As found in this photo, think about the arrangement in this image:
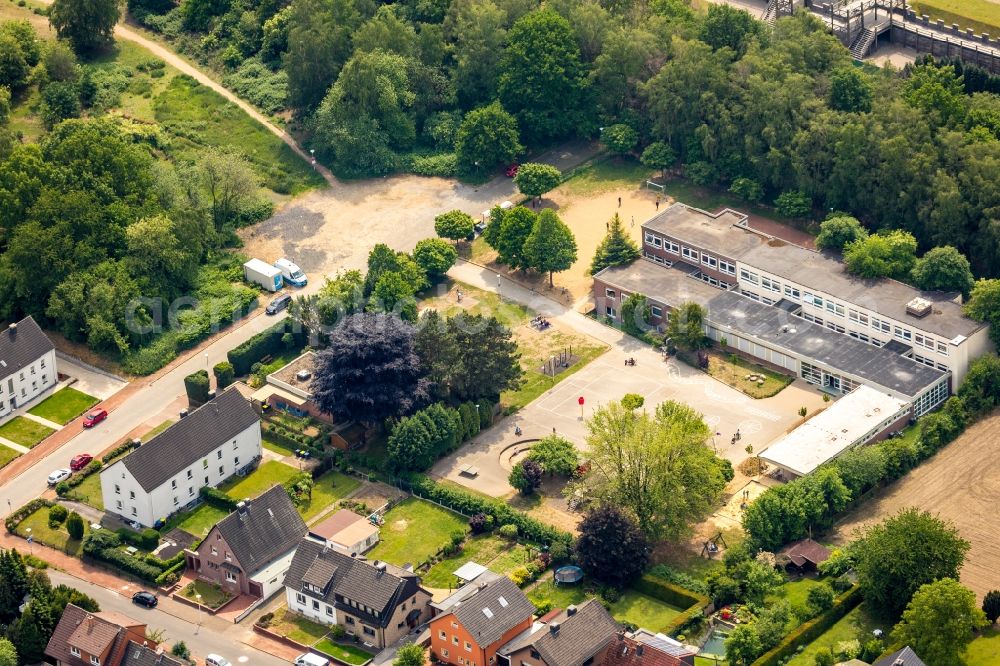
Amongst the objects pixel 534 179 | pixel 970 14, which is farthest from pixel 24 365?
pixel 970 14

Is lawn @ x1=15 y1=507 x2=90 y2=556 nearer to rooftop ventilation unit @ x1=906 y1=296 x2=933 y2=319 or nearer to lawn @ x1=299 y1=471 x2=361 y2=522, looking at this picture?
lawn @ x1=299 y1=471 x2=361 y2=522

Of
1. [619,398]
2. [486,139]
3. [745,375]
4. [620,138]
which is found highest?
[486,139]

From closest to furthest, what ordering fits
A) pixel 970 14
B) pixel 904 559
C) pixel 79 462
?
pixel 904 559 < pixel 79 462 < pixel 970 14

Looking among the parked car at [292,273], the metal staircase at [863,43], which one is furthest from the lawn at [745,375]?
the metal staircase at [863,43]

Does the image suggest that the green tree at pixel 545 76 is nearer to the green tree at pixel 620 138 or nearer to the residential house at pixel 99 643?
the green tree at pixel 620 138

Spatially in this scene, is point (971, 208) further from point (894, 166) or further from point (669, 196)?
point (669, 196)

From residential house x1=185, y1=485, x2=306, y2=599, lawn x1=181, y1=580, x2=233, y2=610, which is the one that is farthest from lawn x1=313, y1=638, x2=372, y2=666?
lawn x1=181, y1=580, x2=233, y2=610

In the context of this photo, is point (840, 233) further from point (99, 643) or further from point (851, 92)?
point (99, 643)
